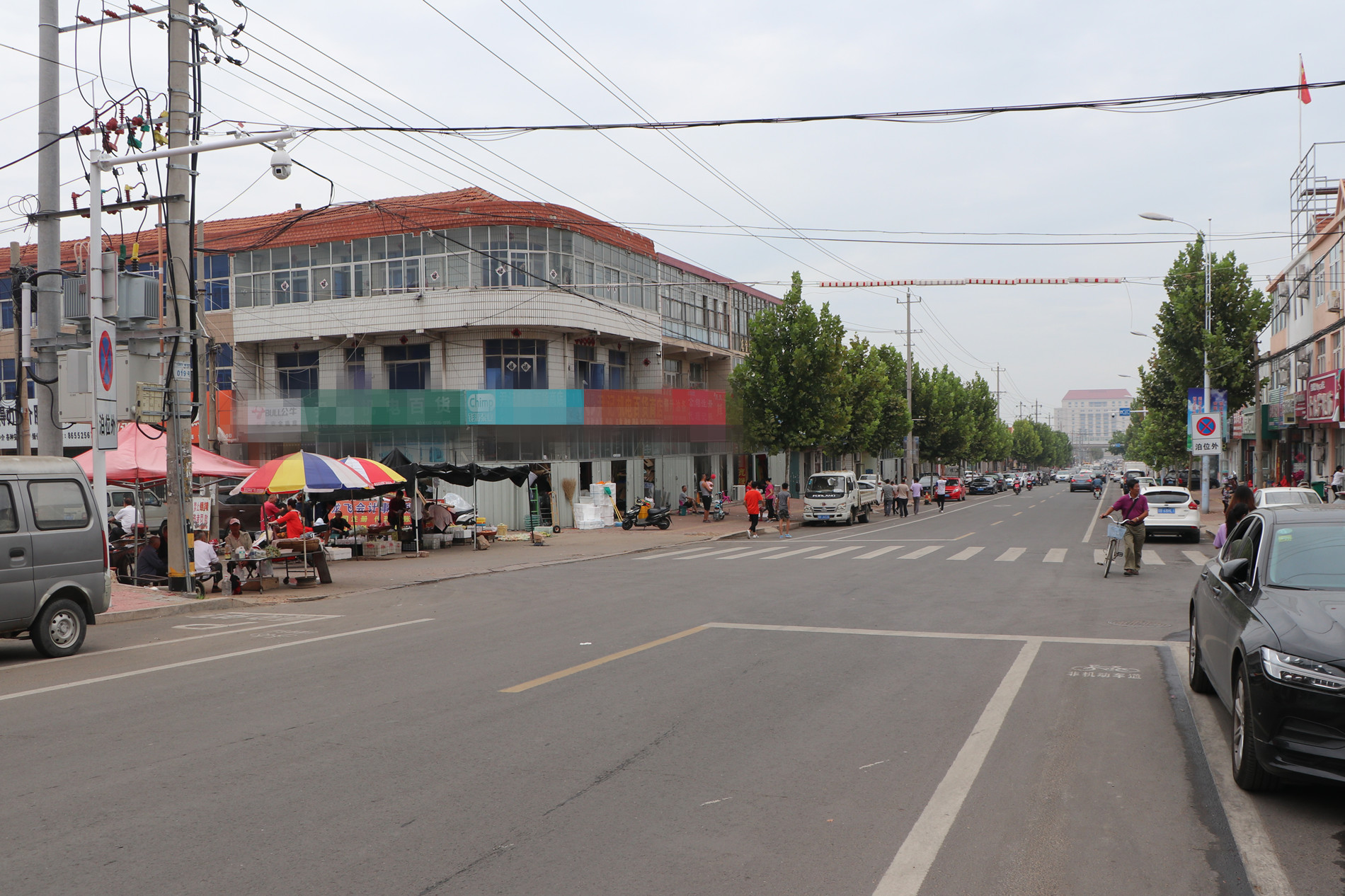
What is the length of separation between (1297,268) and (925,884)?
170ft

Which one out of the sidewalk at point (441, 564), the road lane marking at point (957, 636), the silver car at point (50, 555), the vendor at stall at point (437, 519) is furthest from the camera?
the vendor at stall at point (437, 519)

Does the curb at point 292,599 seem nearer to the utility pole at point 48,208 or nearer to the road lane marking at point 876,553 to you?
the utility pole at point 48,208

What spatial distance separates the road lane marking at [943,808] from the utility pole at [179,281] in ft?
43.8

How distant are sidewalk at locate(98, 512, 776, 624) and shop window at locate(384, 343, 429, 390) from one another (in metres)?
8.49

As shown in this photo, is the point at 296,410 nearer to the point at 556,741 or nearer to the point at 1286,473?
the point at 556,741

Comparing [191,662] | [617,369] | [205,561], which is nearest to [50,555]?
[191,662]

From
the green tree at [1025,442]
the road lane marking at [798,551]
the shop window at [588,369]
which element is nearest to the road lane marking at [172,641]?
the road lane marking at [798,551]

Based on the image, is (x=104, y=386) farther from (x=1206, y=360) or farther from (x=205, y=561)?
(x=1206, y=360)

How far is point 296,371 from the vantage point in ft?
133

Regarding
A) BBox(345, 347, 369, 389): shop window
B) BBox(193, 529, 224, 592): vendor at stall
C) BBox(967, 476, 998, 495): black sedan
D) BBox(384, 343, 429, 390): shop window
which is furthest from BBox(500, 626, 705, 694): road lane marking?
BBox(967, 476, 998, 495): black sedan

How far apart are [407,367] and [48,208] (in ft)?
77.0

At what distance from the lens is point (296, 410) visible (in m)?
34.3

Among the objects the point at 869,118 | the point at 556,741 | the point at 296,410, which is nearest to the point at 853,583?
the point at 869,118

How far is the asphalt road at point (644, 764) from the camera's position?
14.8 feet
